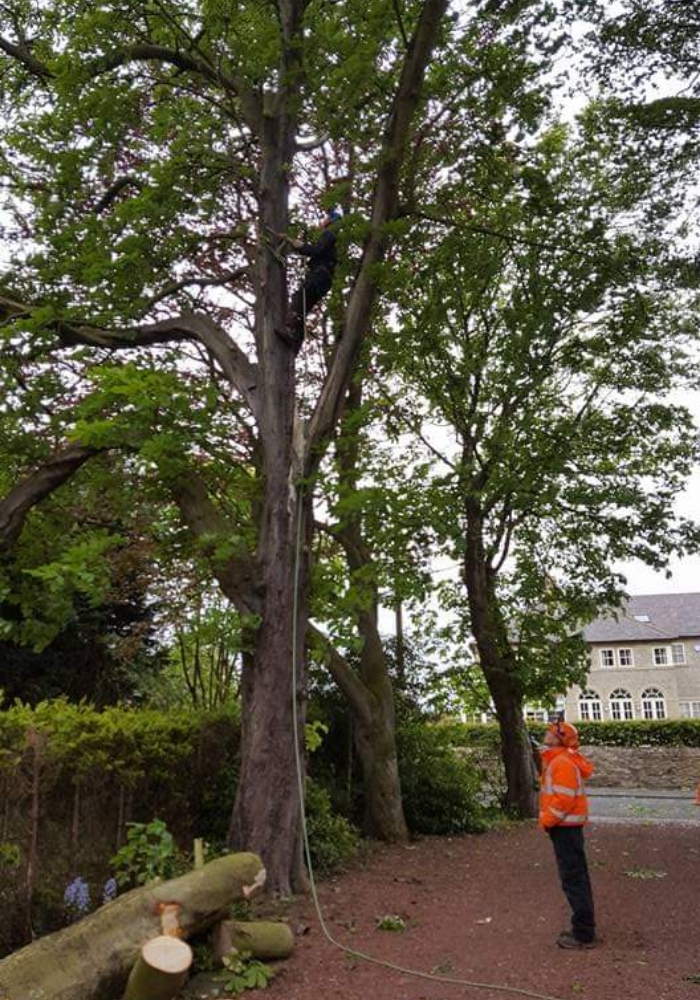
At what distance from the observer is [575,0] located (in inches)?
328

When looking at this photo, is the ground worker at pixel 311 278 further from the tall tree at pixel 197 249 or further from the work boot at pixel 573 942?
the work boot at pixel 573 942

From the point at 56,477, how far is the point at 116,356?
210cm

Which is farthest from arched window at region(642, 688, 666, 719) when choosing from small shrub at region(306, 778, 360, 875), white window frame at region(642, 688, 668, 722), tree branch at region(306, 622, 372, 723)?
small shrub at region(306, 778, 360, 875)

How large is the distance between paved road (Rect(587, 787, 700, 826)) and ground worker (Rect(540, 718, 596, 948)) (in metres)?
10.1

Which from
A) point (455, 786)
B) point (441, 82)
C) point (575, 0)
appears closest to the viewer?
point (575, 0)

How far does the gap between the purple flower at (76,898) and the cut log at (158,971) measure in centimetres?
136

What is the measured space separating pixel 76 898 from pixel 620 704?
171ft

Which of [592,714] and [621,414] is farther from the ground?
[621,414]

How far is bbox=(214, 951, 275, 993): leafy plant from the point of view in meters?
5.34

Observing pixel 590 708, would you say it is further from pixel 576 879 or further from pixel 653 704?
pixel 576 879

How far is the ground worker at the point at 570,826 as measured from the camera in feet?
19.7

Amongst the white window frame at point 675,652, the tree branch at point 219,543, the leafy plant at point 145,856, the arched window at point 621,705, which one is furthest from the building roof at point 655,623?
the leafy plant at point 145,856

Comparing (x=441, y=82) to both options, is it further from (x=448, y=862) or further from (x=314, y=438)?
(x=448, y=862)

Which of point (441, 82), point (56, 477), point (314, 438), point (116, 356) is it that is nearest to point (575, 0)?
point (441, 82)
